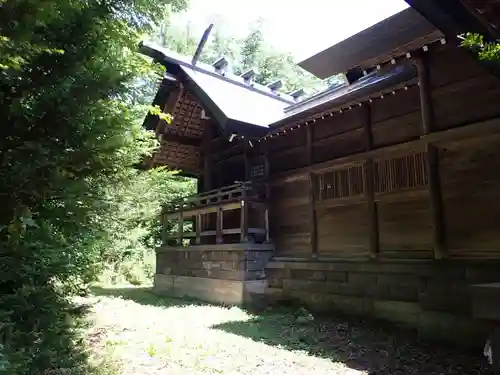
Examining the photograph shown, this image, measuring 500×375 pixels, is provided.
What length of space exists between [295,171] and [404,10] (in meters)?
4.23

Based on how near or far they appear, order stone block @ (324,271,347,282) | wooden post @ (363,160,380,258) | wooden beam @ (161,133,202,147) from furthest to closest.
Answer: wooden beam @ (161,133,202,147) < stone block @ (324,271,347,282) < wooden post @ (363,160,380,258)

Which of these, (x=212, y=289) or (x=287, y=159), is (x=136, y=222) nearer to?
(x=212, y=289)

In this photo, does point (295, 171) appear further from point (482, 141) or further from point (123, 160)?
point (123, 160)

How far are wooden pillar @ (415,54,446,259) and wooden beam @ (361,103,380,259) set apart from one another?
1.19 meters

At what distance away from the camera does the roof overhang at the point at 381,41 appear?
5707 mm

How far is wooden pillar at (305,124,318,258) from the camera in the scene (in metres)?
8.82

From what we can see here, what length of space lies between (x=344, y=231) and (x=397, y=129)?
224cm

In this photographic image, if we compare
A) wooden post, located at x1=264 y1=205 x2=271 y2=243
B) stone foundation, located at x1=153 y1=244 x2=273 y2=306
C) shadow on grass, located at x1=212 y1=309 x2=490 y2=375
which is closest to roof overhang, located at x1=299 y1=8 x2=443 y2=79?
shadow on grass, located at x1=212 y1=309 x2=490 y2=375

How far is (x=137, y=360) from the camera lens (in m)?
4.87

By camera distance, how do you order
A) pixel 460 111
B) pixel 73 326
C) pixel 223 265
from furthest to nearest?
pixel 223 265, pixel 460 111, pixel 73 326

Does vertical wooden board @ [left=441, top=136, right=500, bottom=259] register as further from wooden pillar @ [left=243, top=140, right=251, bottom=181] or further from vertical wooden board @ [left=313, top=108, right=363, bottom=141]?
wooden pillar @ [left=243, top=140, right=251, bottom=181]

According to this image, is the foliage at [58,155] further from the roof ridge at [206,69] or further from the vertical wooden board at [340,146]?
the roof ridge at [206,69]

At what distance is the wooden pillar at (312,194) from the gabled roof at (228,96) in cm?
110

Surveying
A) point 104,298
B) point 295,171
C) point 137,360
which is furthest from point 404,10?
point 104,298
